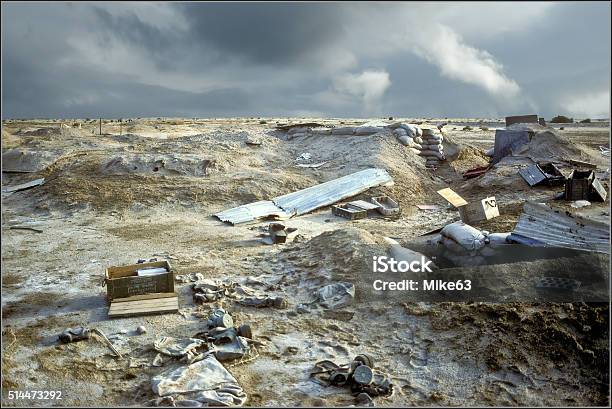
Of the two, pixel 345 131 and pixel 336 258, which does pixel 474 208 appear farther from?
pixel 345 131

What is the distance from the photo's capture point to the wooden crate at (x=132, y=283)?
7008 mm

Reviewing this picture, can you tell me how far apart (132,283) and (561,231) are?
6.52 meters

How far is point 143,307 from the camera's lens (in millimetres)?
6793

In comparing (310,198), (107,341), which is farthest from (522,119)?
(107,341)

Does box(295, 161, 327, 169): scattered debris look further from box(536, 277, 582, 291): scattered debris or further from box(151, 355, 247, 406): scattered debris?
box(151, 355, 247, 406): scattered debris

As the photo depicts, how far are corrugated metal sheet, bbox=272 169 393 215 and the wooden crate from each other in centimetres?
602

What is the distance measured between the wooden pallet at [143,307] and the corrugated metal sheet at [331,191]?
6324mm

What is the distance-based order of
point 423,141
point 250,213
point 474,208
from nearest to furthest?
point 474,208
point 250,213
point 423,141

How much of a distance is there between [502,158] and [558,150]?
196 cm

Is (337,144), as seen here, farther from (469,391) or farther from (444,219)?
(469,391)

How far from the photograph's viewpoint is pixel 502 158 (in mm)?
17734

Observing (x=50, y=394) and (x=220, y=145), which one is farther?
(x=220, y=145)

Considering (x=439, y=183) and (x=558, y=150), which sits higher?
(x=558, y=150)

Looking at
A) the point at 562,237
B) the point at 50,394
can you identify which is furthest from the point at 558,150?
the point at 50,394
